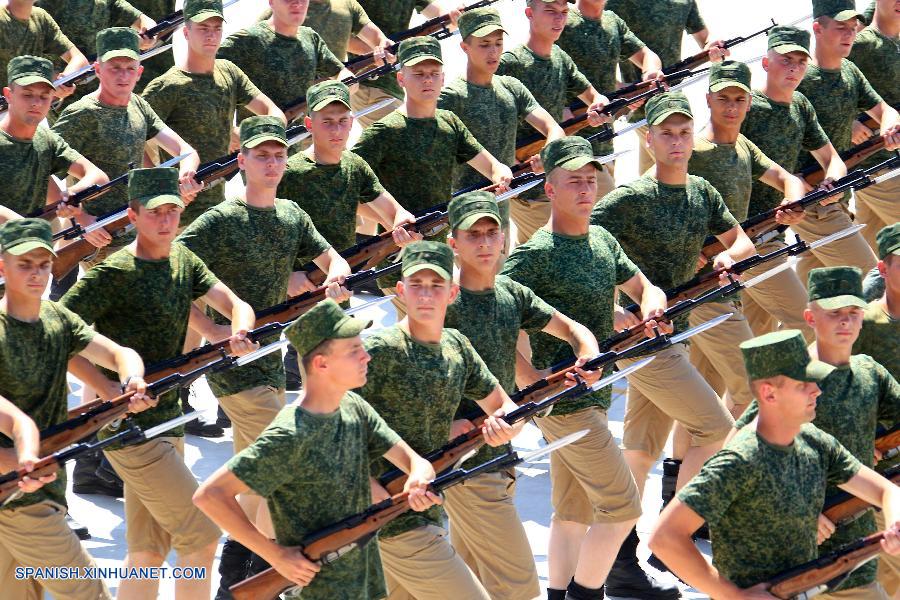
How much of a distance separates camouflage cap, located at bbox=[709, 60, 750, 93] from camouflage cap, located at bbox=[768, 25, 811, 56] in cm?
83

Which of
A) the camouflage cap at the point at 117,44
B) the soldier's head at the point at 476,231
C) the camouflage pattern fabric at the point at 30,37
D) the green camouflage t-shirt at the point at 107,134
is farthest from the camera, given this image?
the camouflage pattern fabric at the point at 30,37

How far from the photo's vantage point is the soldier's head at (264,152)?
11.3m

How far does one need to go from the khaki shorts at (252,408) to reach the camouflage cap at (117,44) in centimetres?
259

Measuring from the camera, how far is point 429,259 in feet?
32.2

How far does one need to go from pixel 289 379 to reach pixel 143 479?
3.74 meters

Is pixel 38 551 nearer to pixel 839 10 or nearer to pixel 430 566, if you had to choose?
pixel 430 566

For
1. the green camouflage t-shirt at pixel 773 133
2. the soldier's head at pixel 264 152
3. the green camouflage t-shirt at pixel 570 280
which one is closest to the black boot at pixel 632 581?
the green camouflage t-shirt at pixel 570 280

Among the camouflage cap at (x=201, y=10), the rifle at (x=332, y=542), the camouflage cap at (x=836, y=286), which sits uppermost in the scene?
the camouflage cap at (x=836, y=286)

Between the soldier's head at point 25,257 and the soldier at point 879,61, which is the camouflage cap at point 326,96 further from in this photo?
the soldier at point 879,61

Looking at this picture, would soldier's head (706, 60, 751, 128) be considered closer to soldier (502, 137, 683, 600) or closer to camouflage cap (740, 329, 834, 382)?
soldier (502, 137, 683, 600)

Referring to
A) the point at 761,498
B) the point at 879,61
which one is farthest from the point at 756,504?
the point at 879,61

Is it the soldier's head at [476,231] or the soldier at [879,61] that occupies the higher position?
the soldier's head at [476,231]

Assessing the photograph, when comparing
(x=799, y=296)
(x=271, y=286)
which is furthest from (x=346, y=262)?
(x=799, y=296)

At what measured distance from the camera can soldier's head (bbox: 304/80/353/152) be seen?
12.0 meters
